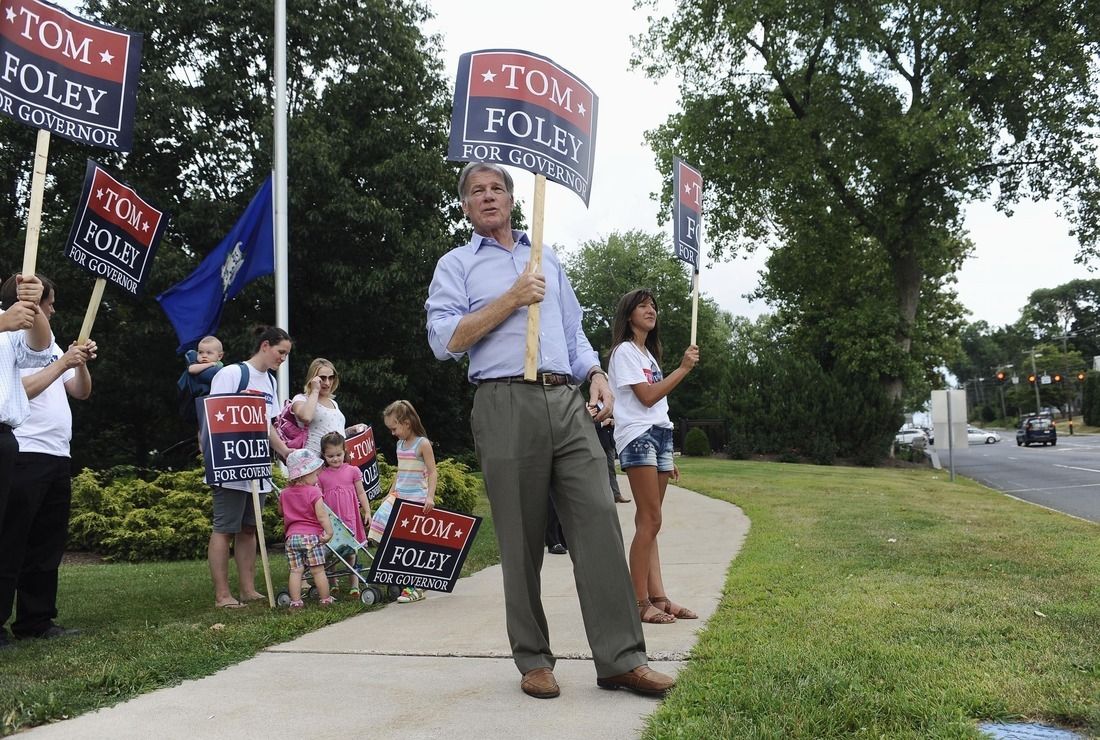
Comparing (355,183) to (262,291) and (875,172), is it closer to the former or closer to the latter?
(262,291)

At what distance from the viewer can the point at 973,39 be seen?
27.9m

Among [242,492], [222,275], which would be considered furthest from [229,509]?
[222,275]

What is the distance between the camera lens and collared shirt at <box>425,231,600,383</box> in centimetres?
384

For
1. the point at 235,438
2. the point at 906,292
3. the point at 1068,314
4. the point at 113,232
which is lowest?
the point at 235,438

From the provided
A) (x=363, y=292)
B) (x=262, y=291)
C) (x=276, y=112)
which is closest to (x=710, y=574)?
(x=276, y=112)

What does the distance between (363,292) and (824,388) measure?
1937 cm

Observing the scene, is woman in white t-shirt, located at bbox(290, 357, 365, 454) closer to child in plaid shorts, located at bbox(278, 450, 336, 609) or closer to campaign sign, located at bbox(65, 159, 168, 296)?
child in plaid shorts, located at bbox(278, 450, 336, 609)

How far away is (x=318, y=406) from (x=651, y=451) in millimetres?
3034

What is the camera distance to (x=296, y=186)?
21.3 m

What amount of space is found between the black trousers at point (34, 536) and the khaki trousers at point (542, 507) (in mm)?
3026

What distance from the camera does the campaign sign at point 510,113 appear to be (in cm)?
422

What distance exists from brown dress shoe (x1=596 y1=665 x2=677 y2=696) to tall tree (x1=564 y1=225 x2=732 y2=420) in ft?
175

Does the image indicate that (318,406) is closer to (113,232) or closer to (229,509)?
(229,509)

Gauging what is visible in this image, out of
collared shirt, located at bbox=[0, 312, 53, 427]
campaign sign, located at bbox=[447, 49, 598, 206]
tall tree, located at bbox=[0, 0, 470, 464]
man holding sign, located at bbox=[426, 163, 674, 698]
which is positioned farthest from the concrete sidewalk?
tall tree, located at bbox=[0, 0, 470, 464]
